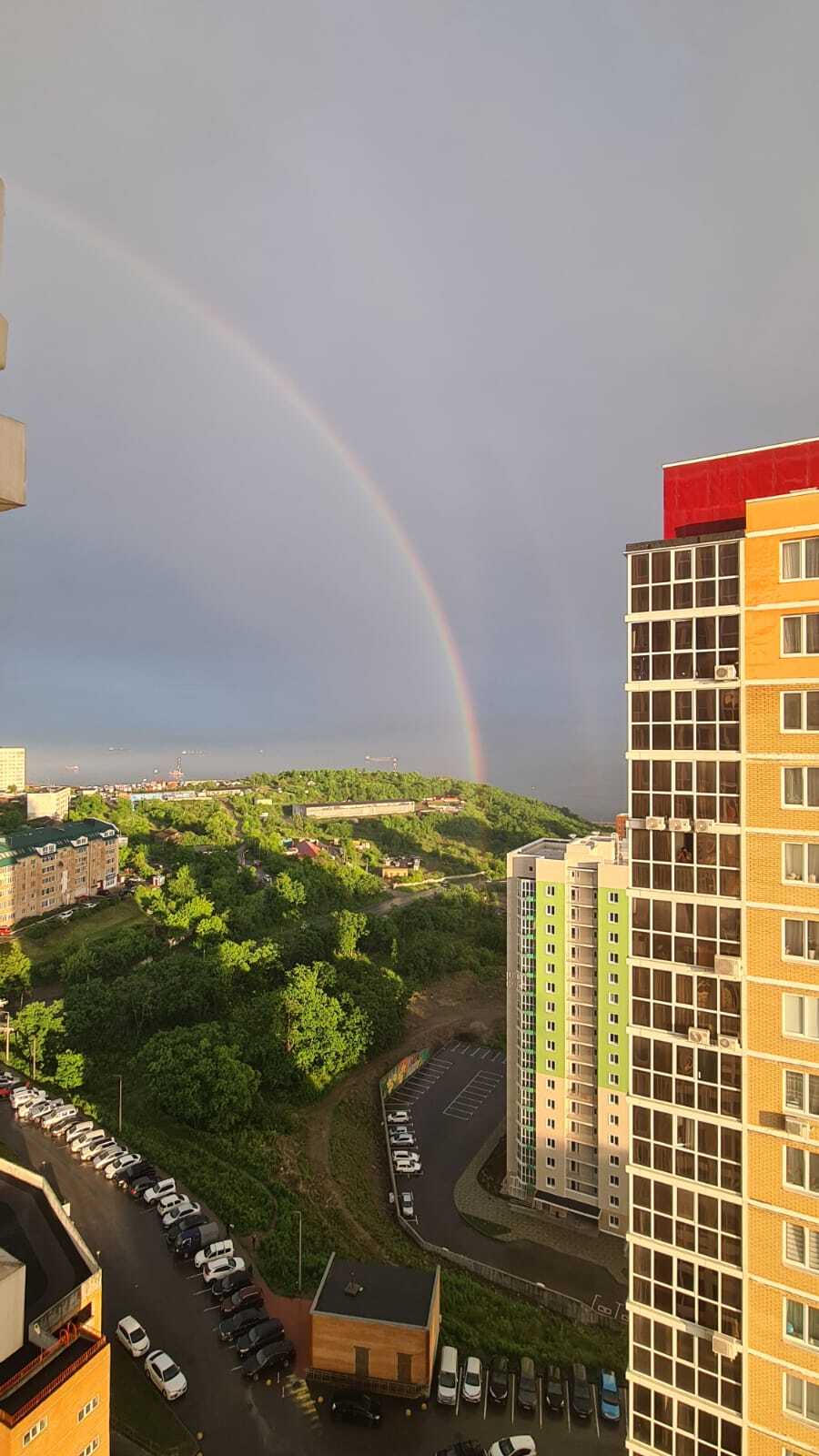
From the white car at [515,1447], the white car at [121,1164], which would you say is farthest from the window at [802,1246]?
the white car at [121,1164]

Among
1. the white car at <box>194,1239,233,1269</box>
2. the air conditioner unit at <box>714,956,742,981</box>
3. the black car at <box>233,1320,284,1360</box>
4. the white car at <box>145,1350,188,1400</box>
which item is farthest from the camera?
the white car at <box>194,1239,233,1269</box>

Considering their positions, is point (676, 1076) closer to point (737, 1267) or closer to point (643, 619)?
point (737, 1267)

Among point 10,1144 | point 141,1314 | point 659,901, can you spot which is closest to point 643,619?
point 659,901

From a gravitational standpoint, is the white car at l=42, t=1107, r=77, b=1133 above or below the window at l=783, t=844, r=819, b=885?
below

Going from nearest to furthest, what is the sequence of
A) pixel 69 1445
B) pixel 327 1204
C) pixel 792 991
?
1. pixel 792 991
2. pixel 69 1445
3. pixel 327 1204

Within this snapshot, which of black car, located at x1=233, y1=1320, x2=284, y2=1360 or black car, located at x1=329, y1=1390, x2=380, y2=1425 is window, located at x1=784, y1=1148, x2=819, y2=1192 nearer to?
black car, located at x1=329, y1=1390, x2=380, y2=1425

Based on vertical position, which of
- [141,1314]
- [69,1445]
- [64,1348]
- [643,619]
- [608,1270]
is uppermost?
[643,619]

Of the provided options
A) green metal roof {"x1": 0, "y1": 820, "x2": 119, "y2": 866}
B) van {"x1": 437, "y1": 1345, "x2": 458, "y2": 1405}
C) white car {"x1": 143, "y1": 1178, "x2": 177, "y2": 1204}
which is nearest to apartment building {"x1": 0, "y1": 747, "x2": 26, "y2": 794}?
green metal roof {"x1": 0, "y1": 820, "x2": 119, "y2": 866}
